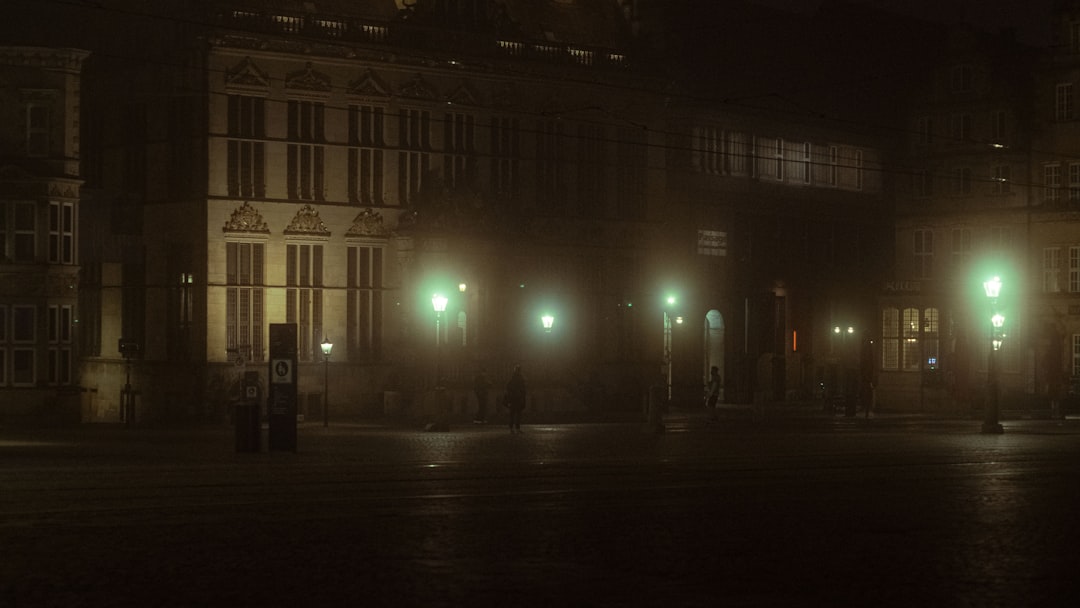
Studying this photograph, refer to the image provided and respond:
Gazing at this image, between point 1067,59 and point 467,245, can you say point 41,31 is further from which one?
point 1067,59

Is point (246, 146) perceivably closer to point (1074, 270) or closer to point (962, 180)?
point (962, 180)

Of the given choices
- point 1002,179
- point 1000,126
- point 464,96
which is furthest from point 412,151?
point 1000,126

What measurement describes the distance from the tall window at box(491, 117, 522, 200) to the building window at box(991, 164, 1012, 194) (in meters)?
20.6

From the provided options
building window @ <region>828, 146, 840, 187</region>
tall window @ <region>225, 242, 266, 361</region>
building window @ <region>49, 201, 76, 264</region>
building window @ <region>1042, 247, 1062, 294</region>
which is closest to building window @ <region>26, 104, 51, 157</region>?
building window @ <region>49, 201, 76, 264</region>

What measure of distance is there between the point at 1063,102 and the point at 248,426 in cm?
4373

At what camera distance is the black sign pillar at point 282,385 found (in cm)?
3538

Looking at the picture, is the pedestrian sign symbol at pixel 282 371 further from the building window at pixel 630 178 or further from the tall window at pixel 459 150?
the building window at pixel 630 178

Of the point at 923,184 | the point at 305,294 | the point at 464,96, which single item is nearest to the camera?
the point at 305,294

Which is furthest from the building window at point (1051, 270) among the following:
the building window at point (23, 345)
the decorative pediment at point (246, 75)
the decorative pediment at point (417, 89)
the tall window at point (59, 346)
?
the building window at point (23, 345)

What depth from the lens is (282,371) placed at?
35.6 metres

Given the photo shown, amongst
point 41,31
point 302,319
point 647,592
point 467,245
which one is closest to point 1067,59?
point 467,245

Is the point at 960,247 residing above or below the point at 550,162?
below

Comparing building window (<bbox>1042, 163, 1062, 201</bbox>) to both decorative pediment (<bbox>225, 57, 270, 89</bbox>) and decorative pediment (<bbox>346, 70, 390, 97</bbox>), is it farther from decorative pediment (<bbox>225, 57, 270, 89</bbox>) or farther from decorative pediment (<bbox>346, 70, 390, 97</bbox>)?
decorative pediment (<bbox>225, 57, 270, 89</bbox>)

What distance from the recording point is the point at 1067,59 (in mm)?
70000
